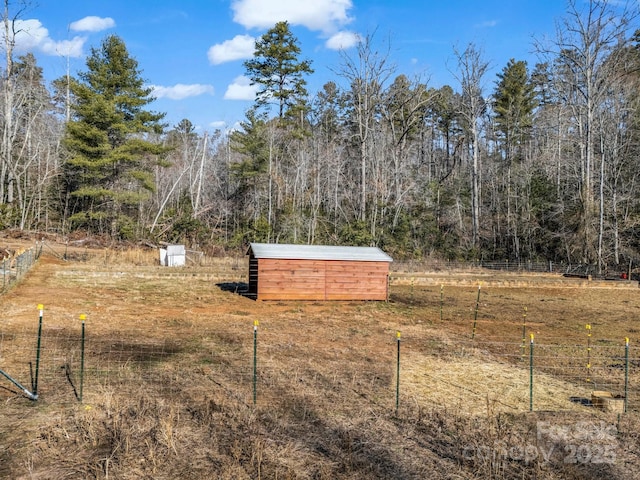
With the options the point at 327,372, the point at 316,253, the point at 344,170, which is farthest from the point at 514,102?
the point at 327,372

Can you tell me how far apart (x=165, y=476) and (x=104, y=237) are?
34270mm

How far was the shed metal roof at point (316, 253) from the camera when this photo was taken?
770 inches

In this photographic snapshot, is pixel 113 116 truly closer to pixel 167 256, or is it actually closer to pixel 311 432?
pixel 167 256

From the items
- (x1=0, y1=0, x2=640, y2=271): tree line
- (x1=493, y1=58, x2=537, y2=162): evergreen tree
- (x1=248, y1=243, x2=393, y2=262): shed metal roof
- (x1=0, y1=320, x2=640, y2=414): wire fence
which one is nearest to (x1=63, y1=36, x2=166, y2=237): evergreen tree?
(x1=0, y1=0, x2=640, y2=271): tree line

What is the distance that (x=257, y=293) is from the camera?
19.1 meters

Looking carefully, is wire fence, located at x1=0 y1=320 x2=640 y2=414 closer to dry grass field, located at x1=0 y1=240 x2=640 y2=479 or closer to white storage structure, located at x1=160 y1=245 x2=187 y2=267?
dry grass field, located at x1=0 y1=240 x2=640 y2=479

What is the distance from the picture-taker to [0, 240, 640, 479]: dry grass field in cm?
545

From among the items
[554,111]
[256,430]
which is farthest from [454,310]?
[554,111]

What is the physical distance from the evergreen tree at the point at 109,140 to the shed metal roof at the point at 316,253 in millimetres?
20034

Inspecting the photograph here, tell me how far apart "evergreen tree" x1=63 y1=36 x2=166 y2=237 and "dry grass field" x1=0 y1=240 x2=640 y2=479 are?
68.5ft

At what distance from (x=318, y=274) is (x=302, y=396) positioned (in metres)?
12.3

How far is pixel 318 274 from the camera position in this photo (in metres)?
19.9

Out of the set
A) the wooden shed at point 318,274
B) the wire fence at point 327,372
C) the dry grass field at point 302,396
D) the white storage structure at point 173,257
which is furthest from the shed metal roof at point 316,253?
the white storage structure at point 173,257

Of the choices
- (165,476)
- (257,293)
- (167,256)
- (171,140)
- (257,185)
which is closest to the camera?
(165,476)
